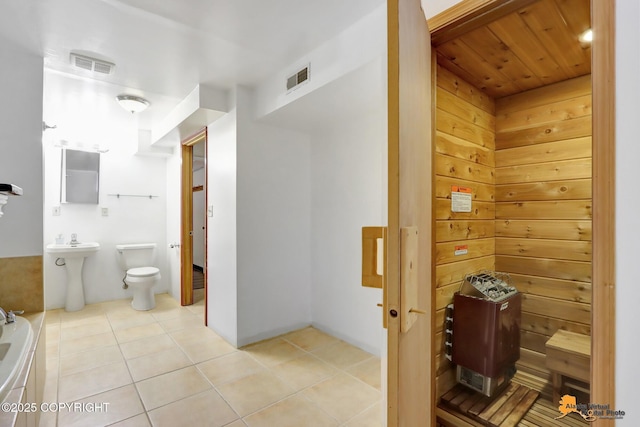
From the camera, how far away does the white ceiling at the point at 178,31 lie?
66.7 inches

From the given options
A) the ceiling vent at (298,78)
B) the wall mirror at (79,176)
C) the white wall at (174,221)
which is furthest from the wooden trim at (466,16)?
the wall mirror at (79,176)

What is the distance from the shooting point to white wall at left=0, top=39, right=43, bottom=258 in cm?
209

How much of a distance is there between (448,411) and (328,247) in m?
1.70

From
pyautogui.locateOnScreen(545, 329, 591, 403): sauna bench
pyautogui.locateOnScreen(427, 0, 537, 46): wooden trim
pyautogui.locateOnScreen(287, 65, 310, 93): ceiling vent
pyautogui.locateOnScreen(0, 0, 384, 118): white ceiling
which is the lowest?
pyautogui.locateOnScreen(545, 329, 591, 403): sauna bench

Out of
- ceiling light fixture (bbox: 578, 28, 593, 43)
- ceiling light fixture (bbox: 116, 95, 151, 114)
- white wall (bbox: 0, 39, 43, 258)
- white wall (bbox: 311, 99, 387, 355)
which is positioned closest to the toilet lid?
white wall (bbox: 0, 39, 43, 258)

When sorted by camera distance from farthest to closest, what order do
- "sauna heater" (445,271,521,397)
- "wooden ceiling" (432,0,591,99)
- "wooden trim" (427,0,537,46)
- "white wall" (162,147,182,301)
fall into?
"white wall" (162,147,182,301)
"sauna heater" (445,271,521,397)
"wooden ceiling" (432,0,591,99)
"wooden trim" (427,0,537,46)

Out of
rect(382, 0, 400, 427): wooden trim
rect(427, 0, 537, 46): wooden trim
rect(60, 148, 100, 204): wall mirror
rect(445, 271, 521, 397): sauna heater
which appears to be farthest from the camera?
rect(60, 148, 100, 204): wall mirror

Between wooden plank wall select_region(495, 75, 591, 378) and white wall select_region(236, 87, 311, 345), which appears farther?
white wall select_region(236, 87, 311, 345)

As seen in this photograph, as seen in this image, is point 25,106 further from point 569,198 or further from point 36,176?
point 569,198

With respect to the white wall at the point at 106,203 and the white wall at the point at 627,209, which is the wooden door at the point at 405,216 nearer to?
the white wall at the point at 627,209

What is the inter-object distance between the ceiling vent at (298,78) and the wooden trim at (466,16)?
1006 mm

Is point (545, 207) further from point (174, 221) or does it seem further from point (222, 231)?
point (174, 221)

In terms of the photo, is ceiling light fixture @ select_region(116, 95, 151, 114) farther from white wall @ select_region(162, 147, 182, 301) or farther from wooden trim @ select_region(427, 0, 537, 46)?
wooden trim @ select_region(427, 0, 537, 46)

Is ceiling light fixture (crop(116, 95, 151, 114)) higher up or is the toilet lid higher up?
ceiling light fixture (crop(116, 95, 151, 114))
